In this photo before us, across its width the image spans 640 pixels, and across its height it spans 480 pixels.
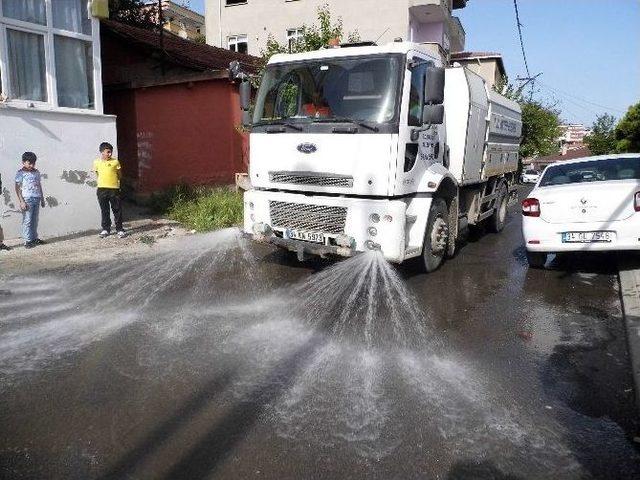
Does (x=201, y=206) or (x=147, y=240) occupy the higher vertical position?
(x=201, y=206)

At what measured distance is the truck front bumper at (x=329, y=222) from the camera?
605cm

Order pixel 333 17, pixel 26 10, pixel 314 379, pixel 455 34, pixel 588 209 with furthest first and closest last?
1. pixel 455 34
2. pixel 333 17
3. pixel 26 10
4. pixel 588 209
5. pixel 314 379

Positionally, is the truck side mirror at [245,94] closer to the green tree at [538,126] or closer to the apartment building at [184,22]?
the green tree at [538,126]

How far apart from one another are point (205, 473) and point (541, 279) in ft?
19.3

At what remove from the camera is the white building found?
8930 mm

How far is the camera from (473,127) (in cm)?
826

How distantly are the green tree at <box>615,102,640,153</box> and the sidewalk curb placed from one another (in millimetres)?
23589

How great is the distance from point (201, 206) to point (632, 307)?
8378 millimetres

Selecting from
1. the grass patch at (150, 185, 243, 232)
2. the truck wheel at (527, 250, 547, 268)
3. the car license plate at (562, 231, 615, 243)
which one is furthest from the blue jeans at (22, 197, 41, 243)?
the car license plate at (562, 231, 615, 243)

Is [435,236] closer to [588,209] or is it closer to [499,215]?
[588,209]

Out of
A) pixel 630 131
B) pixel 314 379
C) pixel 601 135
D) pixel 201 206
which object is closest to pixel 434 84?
pixel 314 379

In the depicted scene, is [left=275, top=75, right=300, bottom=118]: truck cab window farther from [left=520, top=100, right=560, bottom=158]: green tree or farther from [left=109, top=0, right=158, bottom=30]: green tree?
[left=520, top=100, right=560, bottom=158]: green tree

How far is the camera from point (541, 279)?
7.31 metres

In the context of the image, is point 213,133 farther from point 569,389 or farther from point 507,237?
point 569,389
